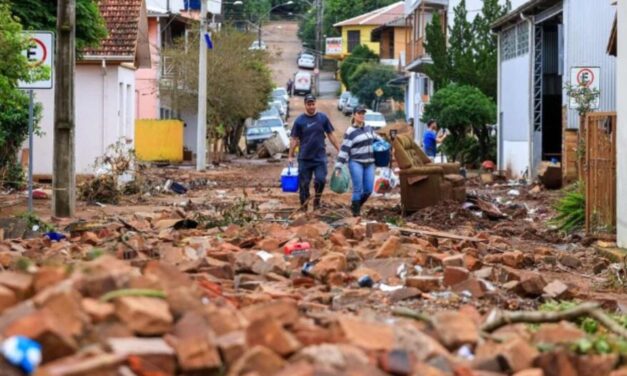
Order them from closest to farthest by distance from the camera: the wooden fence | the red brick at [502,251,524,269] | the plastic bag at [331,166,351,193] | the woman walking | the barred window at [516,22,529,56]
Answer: the red brick at [502,251,524,269]
the wooden fence
the woman walking
the plastic bag at [331,166,351,193]
the barred window at [516,22,529,56]

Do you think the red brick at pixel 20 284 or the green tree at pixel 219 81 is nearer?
the red brick at pixel 20 284

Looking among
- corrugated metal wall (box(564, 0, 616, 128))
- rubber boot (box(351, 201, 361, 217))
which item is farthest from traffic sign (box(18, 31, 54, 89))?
corrugated metal wall (box(564, 0, 616, 128))

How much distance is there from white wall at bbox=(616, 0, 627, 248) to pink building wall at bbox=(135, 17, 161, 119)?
115 feet

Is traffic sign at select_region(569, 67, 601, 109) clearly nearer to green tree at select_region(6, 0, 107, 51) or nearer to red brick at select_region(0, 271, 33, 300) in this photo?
green tree at select_region(6, 0, 107, 51)

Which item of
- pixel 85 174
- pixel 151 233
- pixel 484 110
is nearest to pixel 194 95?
pixel 484 110

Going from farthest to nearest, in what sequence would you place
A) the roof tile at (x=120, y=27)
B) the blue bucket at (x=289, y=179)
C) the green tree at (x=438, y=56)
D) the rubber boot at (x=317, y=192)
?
the green tree at (x=438, y=56)
the roof tile at (x=120, y=27)
the blue bucket at (x=289, y=179)
the rubber boot at (x=317, y=192)

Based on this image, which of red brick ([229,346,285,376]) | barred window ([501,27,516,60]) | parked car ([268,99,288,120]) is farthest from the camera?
parked car ([268,99,288,120])

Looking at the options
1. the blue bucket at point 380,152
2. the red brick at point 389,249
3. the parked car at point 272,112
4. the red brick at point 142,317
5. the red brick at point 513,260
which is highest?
the parked car at point 272,112

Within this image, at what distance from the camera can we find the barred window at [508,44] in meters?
37.6

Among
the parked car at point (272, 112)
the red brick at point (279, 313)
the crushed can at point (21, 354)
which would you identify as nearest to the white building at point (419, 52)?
the parked car at point (272, 112)

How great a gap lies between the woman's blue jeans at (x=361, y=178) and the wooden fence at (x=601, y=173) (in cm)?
334

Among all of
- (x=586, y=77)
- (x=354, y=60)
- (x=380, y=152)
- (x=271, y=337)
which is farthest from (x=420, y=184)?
(x=354, y=60)

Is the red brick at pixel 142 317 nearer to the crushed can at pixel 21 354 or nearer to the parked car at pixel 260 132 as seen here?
the crushed can at pixel 21 354

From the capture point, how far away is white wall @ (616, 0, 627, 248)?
14984mm
